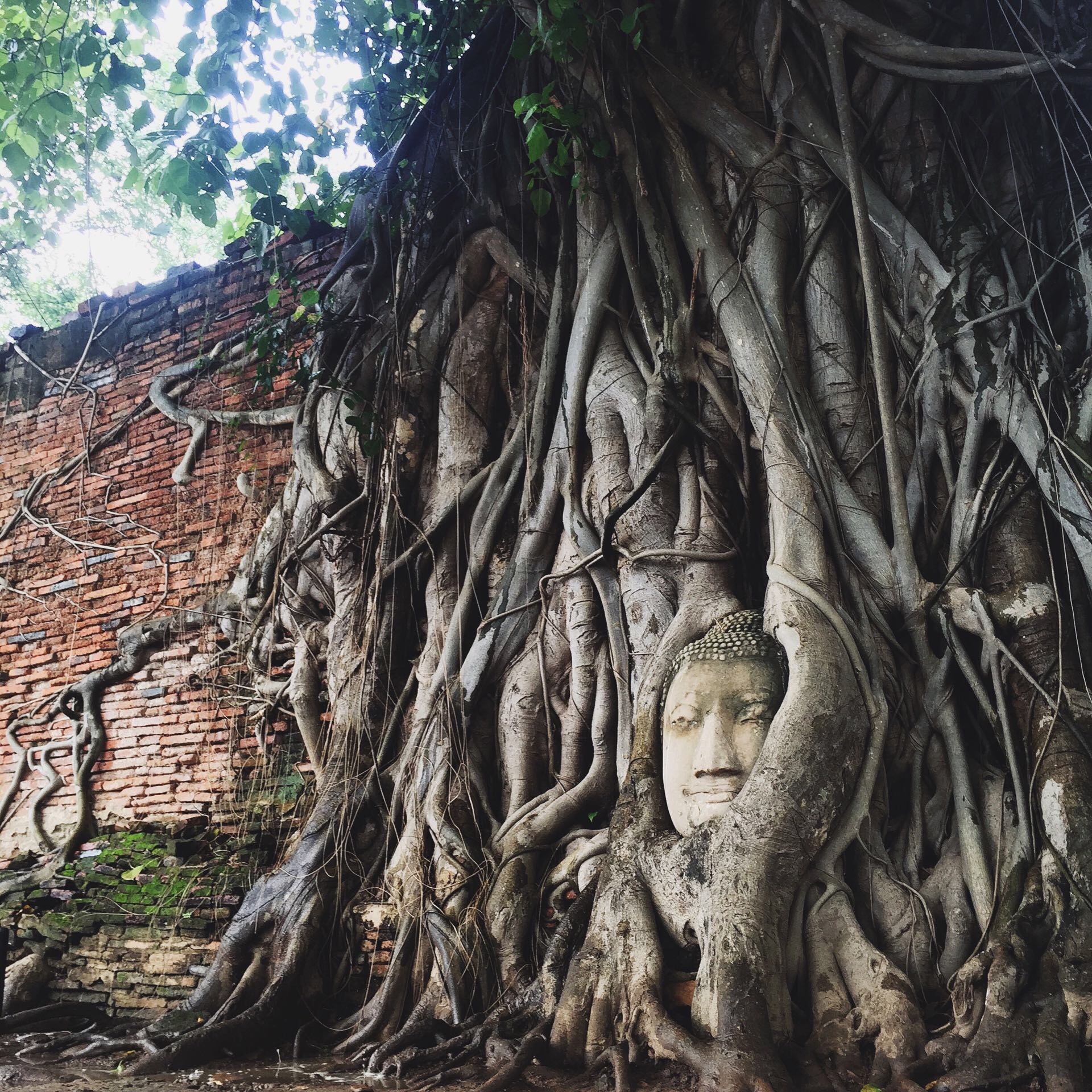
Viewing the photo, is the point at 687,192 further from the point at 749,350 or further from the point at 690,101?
the point at 749,350

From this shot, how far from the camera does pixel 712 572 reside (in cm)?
291

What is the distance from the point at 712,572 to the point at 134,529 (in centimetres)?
375

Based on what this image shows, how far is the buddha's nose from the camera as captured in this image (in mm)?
2449

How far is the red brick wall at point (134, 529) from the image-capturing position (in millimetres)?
4766

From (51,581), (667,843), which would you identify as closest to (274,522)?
(51,581)

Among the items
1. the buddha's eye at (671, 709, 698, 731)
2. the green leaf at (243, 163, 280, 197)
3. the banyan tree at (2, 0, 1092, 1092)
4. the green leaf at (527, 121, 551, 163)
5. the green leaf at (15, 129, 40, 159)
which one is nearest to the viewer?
the banyan tree at (2, 0, 1092, 1092)

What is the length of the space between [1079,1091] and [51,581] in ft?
17.9

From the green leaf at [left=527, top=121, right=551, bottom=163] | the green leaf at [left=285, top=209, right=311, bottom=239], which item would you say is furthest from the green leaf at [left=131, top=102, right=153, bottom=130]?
the green leaf at [left=527, top=121, right=551, bottom=163]

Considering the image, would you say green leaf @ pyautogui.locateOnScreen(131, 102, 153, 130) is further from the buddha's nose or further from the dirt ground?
the dirt ground

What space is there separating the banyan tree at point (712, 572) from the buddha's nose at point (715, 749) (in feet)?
0.04

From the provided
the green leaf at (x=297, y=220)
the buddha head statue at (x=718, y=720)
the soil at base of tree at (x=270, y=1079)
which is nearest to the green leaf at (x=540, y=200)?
the green leaf at (x=297, y=220)

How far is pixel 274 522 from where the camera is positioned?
185 inches

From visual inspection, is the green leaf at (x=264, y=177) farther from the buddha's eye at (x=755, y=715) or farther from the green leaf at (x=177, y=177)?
the buddha's eye at (x=755, y=715)

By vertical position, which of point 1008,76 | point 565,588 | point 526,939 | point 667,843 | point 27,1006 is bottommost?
point 27,1006
